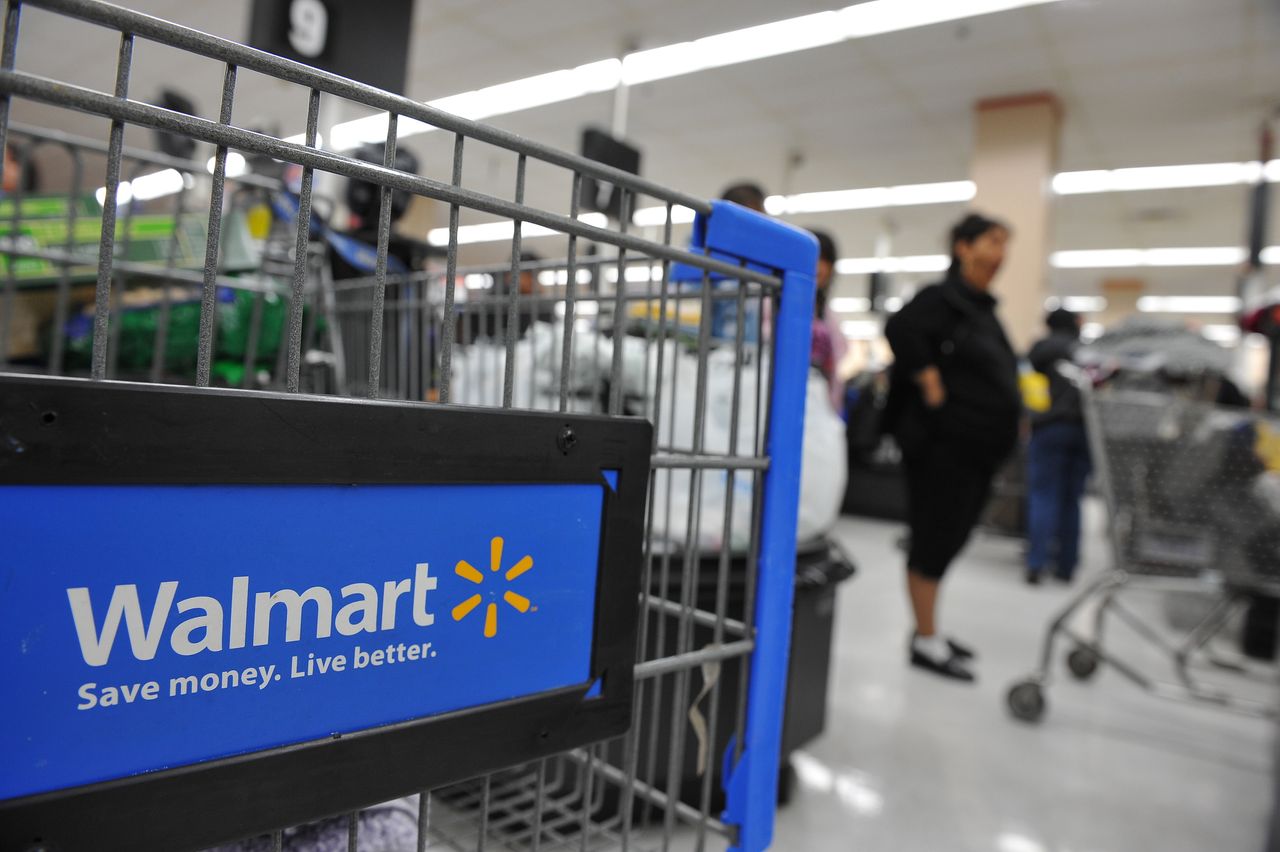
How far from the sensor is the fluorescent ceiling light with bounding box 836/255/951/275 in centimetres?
1127

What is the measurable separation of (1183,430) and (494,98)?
242 inches

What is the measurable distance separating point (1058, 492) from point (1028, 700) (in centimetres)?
221

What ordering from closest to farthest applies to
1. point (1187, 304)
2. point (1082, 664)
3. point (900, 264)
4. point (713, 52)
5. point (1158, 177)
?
point (1082, 664) → point (713, 52) → point (1158, 177) → point (900, 264) → point (1187, 304)

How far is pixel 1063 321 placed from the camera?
3990 millimetres

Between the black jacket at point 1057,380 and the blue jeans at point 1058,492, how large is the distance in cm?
4

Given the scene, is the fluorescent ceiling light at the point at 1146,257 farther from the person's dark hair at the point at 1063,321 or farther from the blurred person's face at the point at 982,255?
the blurred person's face at the point at 982,255

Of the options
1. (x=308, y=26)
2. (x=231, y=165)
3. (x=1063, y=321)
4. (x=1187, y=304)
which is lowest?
(x=1063, y=321)

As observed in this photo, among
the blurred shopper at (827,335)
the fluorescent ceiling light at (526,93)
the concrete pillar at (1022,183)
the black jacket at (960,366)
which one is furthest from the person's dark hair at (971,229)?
the fluorescent ceiling light at (526,93)

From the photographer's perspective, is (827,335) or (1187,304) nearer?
(827,335)

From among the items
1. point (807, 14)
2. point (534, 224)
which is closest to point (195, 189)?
point (534, 224)

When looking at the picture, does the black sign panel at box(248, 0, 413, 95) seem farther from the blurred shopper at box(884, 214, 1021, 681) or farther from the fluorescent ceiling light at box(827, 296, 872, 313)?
the fluorescent ceiling light at box(827, 296, 872, 313)

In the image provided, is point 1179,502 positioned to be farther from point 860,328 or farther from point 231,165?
point 860,328

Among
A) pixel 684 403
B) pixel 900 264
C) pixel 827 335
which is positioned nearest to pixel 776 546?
pixel 684 403

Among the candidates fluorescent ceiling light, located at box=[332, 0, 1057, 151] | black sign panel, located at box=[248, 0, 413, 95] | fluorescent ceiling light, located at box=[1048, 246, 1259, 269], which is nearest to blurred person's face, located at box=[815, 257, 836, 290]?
A: black sign panel, located at box=[248, 0, 413, 95]
